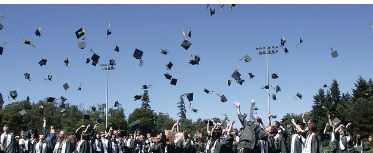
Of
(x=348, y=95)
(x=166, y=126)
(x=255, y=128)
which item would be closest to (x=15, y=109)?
(x=166, y=126)

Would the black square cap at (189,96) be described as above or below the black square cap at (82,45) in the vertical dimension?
below

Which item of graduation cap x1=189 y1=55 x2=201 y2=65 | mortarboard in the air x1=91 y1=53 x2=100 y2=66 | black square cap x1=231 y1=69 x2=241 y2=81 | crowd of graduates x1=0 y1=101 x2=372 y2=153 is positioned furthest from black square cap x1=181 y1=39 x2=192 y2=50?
mortarboard in the air x1=91 y1=53 x2=100 y2=66

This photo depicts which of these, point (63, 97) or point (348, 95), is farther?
point (348, 95)

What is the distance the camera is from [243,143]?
29.5 ft

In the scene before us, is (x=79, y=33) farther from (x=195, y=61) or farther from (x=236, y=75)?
(x=236, y=75)

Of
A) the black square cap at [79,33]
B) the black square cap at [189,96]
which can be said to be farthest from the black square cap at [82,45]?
the black square cap at [189,96]

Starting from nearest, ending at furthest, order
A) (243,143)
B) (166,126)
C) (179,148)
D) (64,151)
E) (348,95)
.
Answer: (243,143), (64,151), (179,148), (348,95), (166,126)

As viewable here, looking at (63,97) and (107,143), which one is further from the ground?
(63,97)

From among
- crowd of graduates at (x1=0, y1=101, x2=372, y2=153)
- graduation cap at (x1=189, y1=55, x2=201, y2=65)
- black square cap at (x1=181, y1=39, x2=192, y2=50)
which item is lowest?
crowd of graduates at (x1=0, y1=101, x2=372, y2=153)

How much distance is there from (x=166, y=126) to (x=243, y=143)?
3311 inches

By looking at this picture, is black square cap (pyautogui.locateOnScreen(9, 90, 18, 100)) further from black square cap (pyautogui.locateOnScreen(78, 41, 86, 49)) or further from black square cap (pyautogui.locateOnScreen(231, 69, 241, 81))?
black square cap (pyautogui.locateOnScreen(231, 69, 241, 81))

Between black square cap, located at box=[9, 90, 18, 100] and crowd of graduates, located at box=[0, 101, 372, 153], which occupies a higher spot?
black square cap, located at box=[9, 90, 18, 100]

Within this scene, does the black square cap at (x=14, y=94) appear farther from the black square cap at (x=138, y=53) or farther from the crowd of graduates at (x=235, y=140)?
the black square cap at (x=138, y=53)

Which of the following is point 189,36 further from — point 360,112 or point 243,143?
point 360,112
